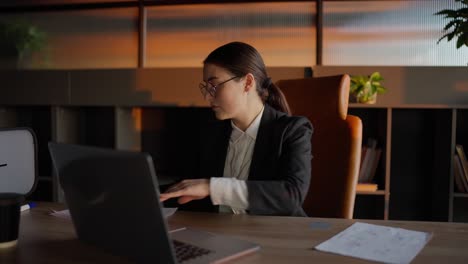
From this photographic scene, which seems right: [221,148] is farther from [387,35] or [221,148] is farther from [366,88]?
[387,35]

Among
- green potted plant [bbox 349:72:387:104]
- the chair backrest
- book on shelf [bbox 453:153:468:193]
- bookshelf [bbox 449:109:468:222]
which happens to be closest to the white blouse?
the chair backrest

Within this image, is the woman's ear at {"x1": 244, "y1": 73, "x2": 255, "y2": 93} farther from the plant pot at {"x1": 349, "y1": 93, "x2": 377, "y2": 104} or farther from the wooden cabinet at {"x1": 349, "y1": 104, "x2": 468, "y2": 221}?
the wooden cabinet at {"x1": 349, "y1": 104, "x2": 468, "y2": 221}

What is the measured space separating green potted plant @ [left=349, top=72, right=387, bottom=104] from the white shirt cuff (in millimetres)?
1536

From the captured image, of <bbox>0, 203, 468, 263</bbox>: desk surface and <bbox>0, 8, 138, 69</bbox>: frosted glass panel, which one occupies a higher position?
<bbox>0, 8, 138, 69</bbox>: frosted glass panel

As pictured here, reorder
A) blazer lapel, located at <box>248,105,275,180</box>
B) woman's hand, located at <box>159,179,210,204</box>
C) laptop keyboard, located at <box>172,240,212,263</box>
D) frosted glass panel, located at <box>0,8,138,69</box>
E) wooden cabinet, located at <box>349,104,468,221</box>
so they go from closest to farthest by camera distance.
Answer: laptop keyboard, located at <box>172,240,212,263</box>, woman's hand, located at <box>159,179,210,204</box>, blazer lapel, located at <box>248,105,275,180</box>, wooden cabinet, located at <box>349,104,468,221</box>, frosted glass panel, located at <box>0,8,138,69</box>

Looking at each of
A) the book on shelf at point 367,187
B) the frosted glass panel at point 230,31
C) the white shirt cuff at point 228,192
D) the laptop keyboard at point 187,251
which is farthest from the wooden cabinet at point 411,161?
the laptop keyboard at point 187,251

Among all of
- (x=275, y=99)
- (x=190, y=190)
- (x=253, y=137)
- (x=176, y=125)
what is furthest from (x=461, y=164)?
(x=190, y=190)

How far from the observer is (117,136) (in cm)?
285

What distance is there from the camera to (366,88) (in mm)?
2465

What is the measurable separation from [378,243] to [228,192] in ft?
1.31

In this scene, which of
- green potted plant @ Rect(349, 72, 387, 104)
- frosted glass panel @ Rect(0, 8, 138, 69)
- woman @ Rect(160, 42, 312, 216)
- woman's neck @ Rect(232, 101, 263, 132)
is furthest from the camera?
frosted glass panel @ Rect(0, 8, 138, 69)

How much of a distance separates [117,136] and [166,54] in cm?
66

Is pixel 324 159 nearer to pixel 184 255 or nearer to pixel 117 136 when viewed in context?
pixel 184 255

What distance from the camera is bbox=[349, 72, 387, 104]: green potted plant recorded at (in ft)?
8.09
